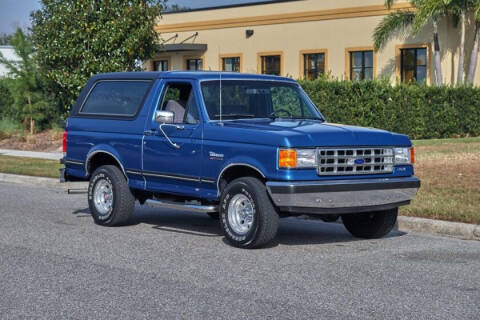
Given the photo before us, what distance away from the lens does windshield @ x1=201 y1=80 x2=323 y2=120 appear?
1052 cm

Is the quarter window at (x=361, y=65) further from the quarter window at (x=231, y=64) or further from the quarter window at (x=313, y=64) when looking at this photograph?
the quarter window at (x=231, y=64)

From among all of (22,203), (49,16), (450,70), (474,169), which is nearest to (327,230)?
(22,203)

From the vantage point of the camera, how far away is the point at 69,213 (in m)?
13.0

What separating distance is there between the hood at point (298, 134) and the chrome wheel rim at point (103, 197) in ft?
6.55

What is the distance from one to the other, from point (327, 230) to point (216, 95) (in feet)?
7.95

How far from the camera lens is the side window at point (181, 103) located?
10.6 metres

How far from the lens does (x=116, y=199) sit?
1130cm

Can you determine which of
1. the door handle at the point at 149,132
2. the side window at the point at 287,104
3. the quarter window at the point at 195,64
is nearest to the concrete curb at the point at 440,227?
the side window at the point at 287,104

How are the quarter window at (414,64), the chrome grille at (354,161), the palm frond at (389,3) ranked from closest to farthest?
the chrome grille at (354,161), the palm frond at (389,3), the quarter window at (414,64)

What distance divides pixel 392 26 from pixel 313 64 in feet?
17.3

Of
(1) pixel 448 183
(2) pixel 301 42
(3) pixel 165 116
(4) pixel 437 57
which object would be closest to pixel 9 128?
(2) pixel 301 42

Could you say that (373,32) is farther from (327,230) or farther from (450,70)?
(327,230)

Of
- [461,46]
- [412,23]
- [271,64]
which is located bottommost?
[271,64]

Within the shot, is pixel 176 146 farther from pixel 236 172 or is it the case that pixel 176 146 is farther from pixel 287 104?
pixel 287 104
